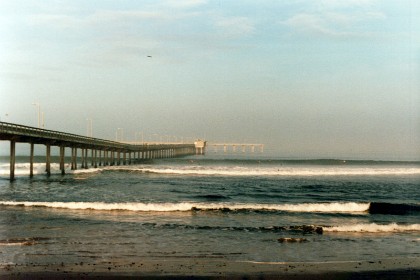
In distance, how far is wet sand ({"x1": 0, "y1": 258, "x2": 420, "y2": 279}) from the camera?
10453mm

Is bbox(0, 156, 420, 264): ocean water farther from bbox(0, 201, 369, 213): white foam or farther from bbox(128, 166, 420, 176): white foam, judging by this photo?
bbox(128, 166, 420, 176): white foam

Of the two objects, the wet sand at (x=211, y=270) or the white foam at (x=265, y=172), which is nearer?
the wet sand at (x=211, y=270)

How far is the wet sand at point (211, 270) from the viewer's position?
10.5m

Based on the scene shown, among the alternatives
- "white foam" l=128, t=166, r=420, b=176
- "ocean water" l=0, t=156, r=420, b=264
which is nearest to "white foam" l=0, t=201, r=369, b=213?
"ocean water" l=0, t=156, r=420, b=264

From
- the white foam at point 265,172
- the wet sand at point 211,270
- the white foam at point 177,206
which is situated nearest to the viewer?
the wet sand at point 211,270

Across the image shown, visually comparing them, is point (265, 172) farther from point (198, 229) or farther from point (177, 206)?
point (198, 229)

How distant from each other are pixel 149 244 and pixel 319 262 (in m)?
4.78

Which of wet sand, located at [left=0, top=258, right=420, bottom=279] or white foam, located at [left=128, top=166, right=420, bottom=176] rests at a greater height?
wet sand, located at [left=0, top=258, right=420, bottom=279]

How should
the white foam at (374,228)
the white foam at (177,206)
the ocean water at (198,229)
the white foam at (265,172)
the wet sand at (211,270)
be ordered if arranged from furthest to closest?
the white foam at (265,172), the white foam at (177,206), the white foam at (374,228), the ocean water at (198,229), the wet sand at (211,270)

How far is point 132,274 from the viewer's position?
10.6 m

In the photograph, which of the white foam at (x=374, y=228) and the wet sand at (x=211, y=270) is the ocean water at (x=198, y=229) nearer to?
the white foam at (x=374, y=228)

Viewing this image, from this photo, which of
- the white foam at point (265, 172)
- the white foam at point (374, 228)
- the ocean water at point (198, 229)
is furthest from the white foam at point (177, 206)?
the white foam at point (265, 172)

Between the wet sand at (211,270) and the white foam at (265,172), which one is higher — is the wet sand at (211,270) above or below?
above

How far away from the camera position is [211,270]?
11023mm
